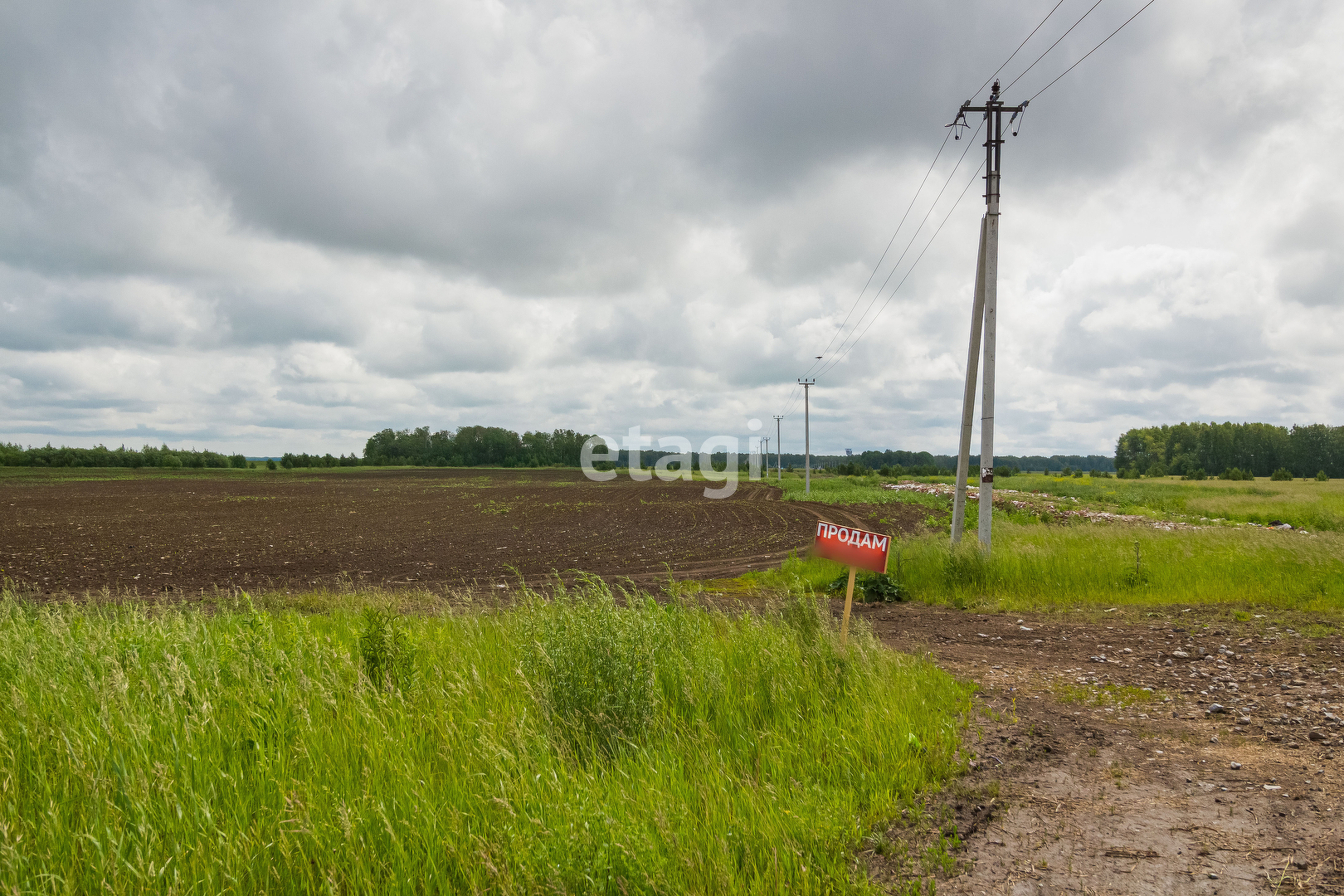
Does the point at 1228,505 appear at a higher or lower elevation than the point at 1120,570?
lower

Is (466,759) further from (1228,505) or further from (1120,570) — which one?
(1228,505)

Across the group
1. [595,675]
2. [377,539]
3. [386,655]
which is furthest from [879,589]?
[377,539]

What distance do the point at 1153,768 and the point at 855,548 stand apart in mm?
3592

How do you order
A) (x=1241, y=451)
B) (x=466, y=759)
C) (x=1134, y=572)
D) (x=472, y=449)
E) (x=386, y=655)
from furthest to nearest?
(x=472, y=449) < (x=1241, y=451) < (x=1134, y=572) < (x=386, y=655) < (x=466, y=759)

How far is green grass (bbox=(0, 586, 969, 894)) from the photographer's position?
120 inches

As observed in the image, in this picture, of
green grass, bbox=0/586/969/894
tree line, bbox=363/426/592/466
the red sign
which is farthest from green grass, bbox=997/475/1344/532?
tree line, bbox=363/426/592/466

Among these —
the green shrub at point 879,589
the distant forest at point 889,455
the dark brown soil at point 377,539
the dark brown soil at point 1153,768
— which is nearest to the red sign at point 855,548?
the dark brown soil at point 1153,768

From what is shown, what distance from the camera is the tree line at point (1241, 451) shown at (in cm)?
11256

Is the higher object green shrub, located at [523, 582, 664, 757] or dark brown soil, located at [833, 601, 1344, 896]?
green shrub, located at [523, 582, 664, 757]

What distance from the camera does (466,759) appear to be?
4129 millimetres

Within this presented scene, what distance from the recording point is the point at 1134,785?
4.50 m

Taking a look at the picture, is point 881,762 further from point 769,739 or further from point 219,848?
point 219,848

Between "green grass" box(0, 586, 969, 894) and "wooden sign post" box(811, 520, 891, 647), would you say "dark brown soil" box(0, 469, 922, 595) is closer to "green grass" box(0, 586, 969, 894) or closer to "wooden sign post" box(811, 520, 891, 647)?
"wooden sign post" box(811, 520, 891, 647)

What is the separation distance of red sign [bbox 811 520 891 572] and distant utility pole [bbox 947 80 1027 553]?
7557mm
